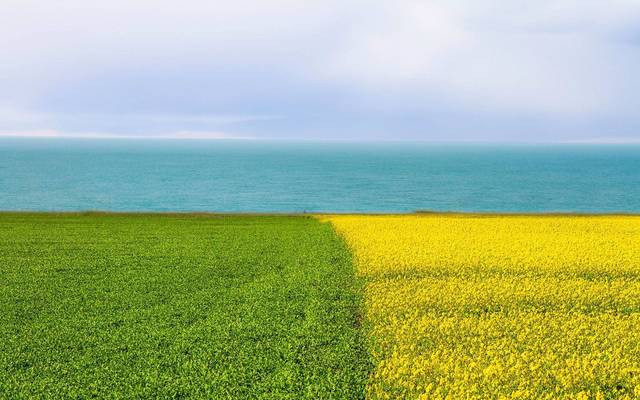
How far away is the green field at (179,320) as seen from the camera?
13609mm

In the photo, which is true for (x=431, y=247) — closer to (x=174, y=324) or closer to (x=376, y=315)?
(x=376, y=315)

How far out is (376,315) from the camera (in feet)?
60.6

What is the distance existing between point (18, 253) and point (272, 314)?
60.1ft

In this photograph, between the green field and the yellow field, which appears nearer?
the yellow field

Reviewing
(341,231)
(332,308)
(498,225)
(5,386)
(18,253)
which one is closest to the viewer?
(5,386)

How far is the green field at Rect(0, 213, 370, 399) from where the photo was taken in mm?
13609

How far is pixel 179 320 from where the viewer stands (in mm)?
18172

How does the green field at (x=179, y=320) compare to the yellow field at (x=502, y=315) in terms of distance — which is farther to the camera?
the green field at (x=179, y=320)

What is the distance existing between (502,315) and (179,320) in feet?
37.7

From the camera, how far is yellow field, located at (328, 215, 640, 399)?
13.4 metres

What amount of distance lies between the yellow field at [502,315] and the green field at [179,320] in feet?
4.78

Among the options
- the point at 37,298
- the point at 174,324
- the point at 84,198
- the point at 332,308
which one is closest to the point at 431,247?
the point at 332,308

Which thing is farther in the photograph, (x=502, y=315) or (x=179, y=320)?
(x=502, y=315)

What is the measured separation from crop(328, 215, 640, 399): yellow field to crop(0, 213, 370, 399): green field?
1458 millimetres
